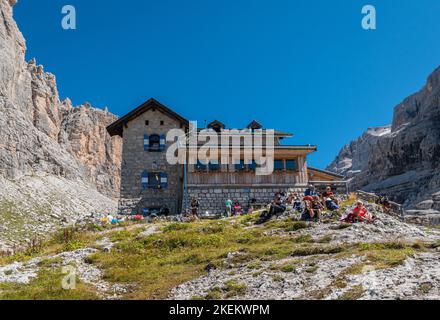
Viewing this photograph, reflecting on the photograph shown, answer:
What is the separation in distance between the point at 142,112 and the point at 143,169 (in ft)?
20.1

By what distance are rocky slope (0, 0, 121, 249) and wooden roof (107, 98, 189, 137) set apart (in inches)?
726

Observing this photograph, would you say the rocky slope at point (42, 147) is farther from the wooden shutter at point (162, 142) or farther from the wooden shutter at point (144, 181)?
the wooden shutter at point (162, 142)

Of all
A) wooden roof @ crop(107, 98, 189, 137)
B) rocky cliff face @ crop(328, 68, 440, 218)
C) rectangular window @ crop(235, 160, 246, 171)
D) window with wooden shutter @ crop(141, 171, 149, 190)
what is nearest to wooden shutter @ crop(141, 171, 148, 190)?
window with wooden shutter @ crop(141, 171, 149, 190)

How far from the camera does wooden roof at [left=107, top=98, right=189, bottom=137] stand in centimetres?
4191

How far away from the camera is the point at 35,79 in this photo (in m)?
135

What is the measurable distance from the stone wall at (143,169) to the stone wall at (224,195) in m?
4.31

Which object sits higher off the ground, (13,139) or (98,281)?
(13,139)

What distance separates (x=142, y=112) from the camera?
139ft

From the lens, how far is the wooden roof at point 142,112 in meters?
41.9

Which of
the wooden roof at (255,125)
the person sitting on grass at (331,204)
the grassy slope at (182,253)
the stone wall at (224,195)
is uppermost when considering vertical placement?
the wooden roof at (255,125)

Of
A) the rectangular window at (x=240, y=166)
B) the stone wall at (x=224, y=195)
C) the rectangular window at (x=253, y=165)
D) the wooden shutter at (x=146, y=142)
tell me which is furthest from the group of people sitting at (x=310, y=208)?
the wooden shutter at (x=146, y=142)
